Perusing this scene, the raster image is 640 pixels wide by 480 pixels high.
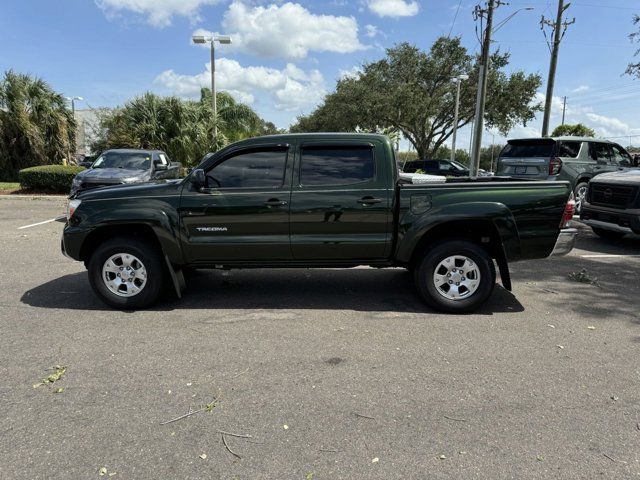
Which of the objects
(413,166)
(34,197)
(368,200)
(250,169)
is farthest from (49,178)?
(413,166)

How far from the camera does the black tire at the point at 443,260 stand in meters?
4.93

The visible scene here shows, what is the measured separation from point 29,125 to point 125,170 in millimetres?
12141

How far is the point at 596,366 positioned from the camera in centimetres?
381

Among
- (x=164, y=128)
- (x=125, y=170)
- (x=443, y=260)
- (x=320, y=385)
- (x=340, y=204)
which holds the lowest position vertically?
(x=320, y=385)

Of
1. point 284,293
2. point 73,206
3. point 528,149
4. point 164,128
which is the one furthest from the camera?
point 164,128

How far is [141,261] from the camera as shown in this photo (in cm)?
504

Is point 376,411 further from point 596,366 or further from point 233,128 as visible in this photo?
point 233,128

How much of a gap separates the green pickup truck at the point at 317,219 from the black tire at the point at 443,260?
11 mm

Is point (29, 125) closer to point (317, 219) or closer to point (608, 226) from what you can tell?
point (317, 219)

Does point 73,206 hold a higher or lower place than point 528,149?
lower

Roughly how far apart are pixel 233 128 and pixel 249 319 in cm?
2998

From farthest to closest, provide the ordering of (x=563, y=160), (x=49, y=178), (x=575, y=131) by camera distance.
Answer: (x=575, y=131), (x=49, y=178), (x=563, y=160)

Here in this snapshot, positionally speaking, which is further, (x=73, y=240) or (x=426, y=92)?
(x=426, y=92)

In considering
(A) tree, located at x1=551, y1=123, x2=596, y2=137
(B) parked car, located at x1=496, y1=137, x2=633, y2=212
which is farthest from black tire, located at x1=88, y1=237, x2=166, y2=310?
(A) tree, located at x1=551, y1=123, x2=596, y2=137
